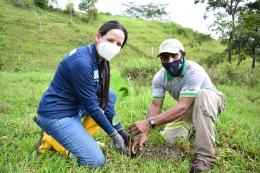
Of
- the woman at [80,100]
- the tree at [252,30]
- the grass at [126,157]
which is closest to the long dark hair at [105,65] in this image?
the woman at [80,100]

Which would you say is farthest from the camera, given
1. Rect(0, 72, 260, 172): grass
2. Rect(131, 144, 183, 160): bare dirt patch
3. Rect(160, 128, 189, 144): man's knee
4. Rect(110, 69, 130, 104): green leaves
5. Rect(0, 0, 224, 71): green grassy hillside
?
Rect(0, 0, 224, 71): green grassy hillside

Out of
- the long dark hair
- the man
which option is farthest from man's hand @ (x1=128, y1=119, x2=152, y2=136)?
the long dark hair

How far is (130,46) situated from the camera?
1680 centimetres

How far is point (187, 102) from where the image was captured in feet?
7.50

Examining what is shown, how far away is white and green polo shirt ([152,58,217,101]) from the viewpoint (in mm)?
2316

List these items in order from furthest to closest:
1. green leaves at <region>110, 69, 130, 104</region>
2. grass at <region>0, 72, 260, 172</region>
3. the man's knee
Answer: the man's knee, grass at <region>0, 72, 260, 172</region>, green leaves at <region>110, 69, 130, 104</region>

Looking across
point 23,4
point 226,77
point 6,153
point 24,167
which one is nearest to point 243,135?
point 24,167

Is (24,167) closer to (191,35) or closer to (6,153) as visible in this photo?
(6,153)

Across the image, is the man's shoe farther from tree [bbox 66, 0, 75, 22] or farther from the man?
tree [bbox 66, 0, 75, 22]

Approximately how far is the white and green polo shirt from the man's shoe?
0.62 metres

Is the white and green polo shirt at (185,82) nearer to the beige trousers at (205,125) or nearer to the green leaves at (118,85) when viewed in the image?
the beige trousers at (205,125)

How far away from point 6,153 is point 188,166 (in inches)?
67.7

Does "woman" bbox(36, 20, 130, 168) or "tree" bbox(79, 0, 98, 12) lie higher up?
"tree" bbox(79, 0, 98, 12)

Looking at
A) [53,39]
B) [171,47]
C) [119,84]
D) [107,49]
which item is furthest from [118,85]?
[53,39]
